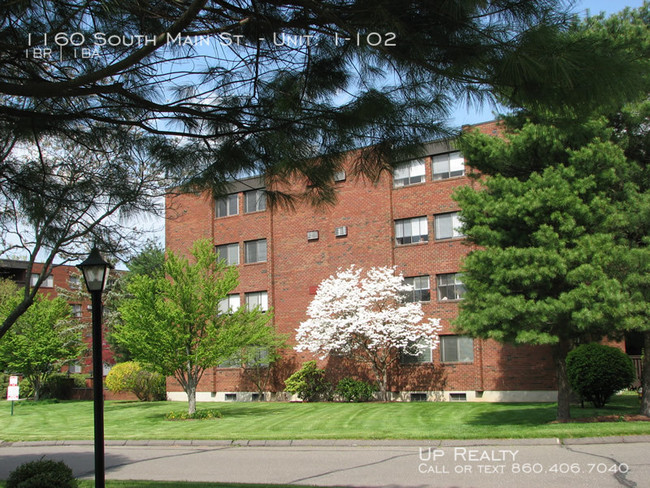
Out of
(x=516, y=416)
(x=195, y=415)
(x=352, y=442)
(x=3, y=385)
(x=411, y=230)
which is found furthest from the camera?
(x=3, y=385)

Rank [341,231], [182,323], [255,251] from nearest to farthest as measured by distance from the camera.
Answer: [182,323]
[341,231]
[255,251]

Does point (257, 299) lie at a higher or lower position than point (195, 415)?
higher

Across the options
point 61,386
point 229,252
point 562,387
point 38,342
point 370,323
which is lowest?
point 61,386

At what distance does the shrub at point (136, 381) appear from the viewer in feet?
117

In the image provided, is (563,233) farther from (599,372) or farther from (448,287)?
(448,287)

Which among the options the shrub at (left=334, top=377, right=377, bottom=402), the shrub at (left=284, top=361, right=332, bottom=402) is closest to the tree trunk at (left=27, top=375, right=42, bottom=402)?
the shrub at (left=284, top=361, right=332, bottom=402)

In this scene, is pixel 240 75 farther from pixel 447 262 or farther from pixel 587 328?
pixel 447 262

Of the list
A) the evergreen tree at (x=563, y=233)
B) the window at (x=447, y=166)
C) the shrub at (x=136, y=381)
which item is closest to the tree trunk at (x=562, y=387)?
the evergreen tree at (x=563, y=233)

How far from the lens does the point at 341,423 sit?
19797 millimetres

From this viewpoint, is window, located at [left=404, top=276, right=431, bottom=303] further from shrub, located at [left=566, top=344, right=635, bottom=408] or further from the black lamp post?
the black lamp post

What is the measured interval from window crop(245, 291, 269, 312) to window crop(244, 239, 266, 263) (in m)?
1.67

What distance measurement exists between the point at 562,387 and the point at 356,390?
12513mm

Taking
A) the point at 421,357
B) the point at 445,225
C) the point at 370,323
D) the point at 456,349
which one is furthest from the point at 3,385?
the point at 445,225

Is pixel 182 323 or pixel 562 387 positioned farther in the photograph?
pixel 182 323
